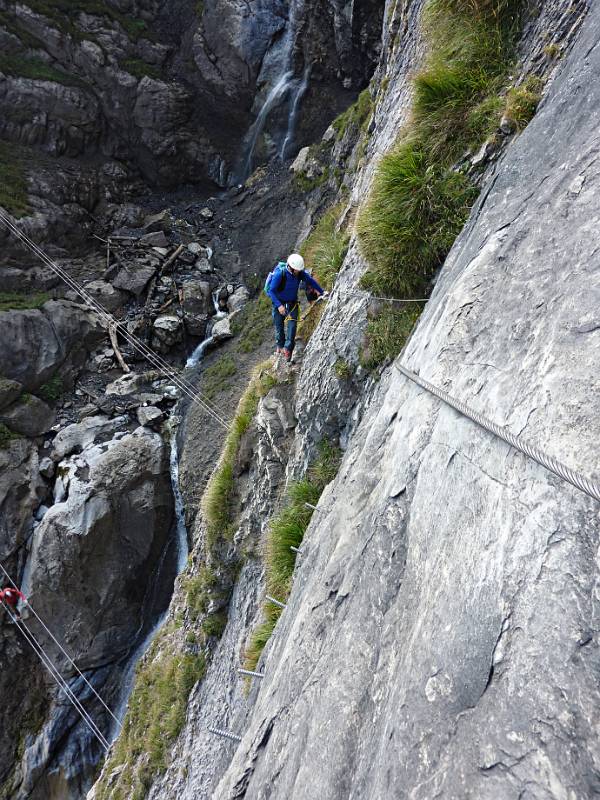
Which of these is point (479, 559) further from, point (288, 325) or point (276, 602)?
point (288, 325)

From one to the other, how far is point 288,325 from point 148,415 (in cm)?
936

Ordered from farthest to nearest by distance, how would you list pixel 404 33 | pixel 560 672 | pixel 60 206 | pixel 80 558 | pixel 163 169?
pixel 163 169
pixel 60 206
pixel 80 558
pixel 404 33
pixel 560 672

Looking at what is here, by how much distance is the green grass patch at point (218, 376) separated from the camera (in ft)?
49.6

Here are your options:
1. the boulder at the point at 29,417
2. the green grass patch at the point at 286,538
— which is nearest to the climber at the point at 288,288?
the green grass patch at the point at 286,538

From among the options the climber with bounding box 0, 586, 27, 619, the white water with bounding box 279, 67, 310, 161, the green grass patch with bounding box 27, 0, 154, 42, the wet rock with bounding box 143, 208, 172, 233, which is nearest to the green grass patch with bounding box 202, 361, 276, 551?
the climber with bounding box 0, 586, 27, 619

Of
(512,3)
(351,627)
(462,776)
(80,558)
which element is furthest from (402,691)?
(80,558)

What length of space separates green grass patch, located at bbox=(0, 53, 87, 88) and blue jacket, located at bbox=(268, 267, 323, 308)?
78.9 ft

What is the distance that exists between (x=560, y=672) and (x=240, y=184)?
27.1m

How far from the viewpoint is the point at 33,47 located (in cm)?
2317

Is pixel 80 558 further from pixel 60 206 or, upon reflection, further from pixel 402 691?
pixel 60 206

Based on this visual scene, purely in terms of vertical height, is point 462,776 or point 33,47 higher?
point 33,47

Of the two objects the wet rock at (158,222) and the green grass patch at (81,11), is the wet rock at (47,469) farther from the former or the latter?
the green grass patch at (81,11)

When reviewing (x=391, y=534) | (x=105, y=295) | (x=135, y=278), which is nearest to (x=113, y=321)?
(x=105, y=295)

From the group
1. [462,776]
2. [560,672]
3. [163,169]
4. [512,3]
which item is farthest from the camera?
[163,169]
